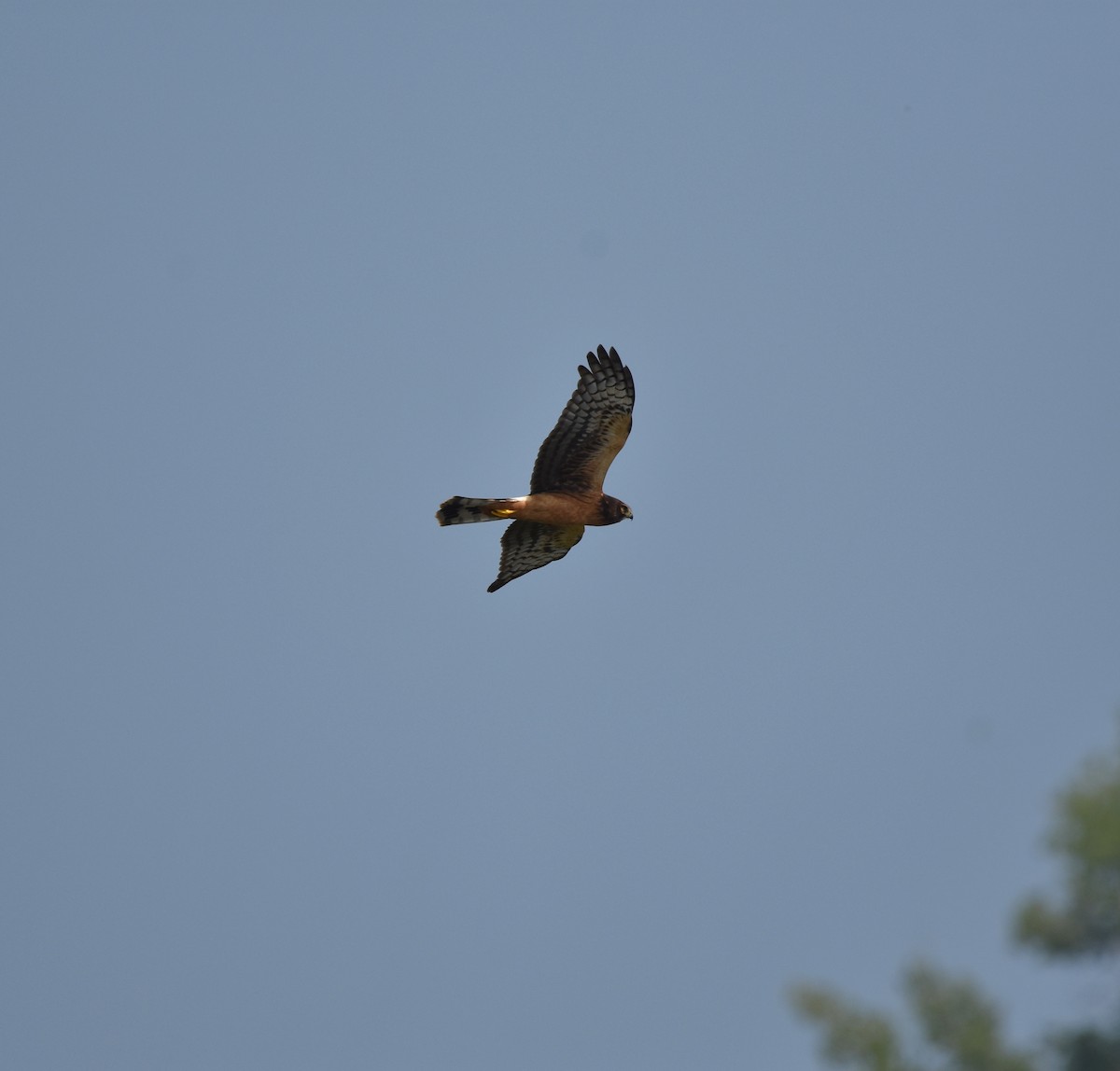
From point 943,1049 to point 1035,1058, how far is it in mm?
1952

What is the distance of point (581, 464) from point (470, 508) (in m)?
1.22

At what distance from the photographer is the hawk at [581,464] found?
19.7m

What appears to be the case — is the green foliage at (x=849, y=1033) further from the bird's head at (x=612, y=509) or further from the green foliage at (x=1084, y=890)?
the bird's head at (x=612, y=509)

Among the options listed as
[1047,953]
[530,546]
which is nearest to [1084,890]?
[1047,953]

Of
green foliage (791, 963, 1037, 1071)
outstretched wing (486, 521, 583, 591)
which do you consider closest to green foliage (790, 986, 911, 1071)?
green foliage (791, 963, 1037, 1071)

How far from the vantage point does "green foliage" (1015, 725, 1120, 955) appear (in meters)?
33.3

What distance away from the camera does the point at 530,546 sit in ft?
67.5

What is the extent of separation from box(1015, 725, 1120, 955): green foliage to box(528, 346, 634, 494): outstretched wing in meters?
17.1

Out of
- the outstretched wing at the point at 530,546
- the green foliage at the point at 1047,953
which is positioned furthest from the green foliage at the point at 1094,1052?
the outstretched wing at the point at 530,546

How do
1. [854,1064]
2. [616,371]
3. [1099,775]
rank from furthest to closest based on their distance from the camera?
[1099,775] → [854,1064] → [616,371]

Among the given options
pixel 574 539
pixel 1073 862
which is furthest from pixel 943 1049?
pixel 574 539

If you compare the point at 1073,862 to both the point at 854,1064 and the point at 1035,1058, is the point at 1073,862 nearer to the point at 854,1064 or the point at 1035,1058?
the point at 1035,1058

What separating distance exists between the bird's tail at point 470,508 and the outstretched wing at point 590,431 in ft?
1.28

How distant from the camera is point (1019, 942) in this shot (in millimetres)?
33531
